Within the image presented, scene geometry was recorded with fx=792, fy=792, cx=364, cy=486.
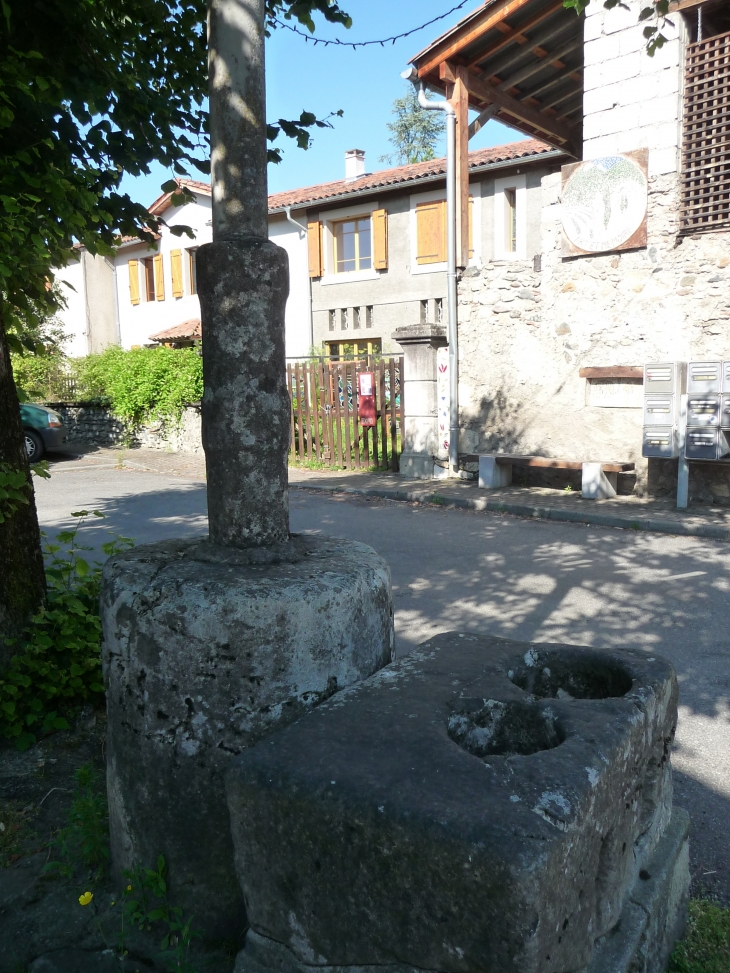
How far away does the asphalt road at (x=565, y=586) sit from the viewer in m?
3.38

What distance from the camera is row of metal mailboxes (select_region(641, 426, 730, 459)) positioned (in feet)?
28.1

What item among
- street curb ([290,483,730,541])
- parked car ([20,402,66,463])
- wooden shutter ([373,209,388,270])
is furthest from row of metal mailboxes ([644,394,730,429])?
wooden shutter ([373,209,388,270])

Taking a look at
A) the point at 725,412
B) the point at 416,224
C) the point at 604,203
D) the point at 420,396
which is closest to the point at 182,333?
the point at 416,224

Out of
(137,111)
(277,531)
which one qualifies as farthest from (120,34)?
(277,531)

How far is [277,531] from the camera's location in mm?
2311

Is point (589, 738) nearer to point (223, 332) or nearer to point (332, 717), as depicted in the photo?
point (332, 717)

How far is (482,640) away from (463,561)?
4.53 metres

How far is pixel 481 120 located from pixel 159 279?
54.9 ft

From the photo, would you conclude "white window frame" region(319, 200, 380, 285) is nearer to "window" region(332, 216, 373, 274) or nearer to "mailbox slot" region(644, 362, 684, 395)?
"window" region(332, 216, 373, 274)

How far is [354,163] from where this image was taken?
24.0 m

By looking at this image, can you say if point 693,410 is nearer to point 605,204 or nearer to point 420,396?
point 605,204

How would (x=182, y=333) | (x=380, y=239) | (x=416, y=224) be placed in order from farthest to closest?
(x=182, y=333)
(x=380, y=239)
(x=416, y=224)

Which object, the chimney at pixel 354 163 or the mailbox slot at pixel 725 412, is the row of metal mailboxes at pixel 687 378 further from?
the chimney at pixel 354 163

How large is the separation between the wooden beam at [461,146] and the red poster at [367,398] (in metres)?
2.27
